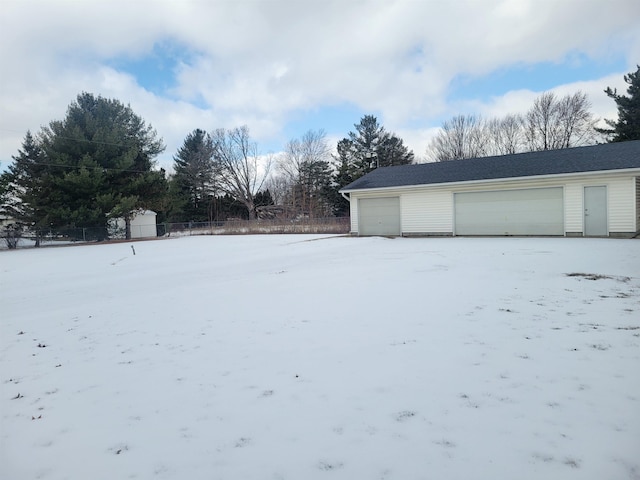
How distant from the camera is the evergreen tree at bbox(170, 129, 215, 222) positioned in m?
46.2

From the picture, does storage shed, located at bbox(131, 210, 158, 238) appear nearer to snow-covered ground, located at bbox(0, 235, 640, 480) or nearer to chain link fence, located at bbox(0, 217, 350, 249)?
chain link fence, located at bbox(0, 217, 350, 249)

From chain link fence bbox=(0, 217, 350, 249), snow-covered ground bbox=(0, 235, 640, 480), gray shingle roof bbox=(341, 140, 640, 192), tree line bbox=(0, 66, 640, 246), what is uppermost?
tree line bbox=(0, 66, 640, 246)

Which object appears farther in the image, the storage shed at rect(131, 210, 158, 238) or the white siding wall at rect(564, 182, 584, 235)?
the storage shed at rect(131, 210, 158, 238)

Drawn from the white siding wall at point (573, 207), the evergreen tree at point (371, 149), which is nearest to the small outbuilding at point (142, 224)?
the evergreen tree at point (371, 149)

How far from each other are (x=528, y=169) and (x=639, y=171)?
12.1 ft

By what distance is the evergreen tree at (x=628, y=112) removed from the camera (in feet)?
85.9

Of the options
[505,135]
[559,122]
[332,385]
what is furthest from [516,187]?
[505,135]

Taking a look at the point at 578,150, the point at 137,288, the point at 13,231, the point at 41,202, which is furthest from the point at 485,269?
the point at 41,202

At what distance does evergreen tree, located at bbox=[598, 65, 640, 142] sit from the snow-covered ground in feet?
92.5

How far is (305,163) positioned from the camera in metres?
45.6

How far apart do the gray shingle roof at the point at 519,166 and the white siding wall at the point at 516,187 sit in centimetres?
35

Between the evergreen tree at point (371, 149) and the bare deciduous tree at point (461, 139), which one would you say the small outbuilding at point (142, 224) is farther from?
the bare deciduous tree at point (461, 139)

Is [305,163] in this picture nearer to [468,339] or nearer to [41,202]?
[41,202]

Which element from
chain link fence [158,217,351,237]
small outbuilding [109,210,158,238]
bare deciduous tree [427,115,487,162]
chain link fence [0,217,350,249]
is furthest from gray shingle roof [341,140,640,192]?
bare deciduous tree [427,115,487,162]
